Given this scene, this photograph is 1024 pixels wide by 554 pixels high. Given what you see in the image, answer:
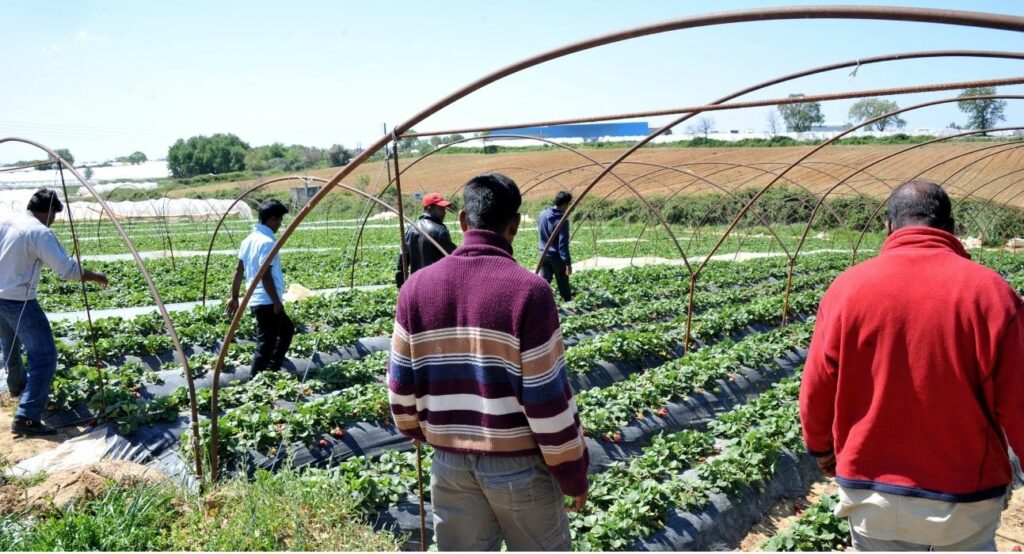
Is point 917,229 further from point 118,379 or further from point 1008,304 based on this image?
point 118,379

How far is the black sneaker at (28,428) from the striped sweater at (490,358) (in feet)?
15.8

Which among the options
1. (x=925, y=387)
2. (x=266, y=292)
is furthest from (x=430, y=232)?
(x=925, y=387)

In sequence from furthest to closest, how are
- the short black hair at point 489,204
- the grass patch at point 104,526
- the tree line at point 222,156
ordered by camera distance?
the tree line at point 222,156 → the grass patch at point 104,526 → the short black hair at point 489,204

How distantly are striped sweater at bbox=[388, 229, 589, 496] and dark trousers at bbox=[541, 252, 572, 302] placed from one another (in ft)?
26.7

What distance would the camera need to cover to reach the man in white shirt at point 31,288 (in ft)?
18.1

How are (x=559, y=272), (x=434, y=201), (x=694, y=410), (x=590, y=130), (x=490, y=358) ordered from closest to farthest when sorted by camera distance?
(x=490, y=358) < (x=694, y=410) < (x=434, y=201) < (x=559, y=272) < (x=590, y=130)

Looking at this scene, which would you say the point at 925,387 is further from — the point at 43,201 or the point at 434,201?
the point at 43,201

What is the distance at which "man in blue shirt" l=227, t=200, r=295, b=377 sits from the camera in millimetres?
6277

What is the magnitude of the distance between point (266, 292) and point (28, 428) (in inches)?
85.7

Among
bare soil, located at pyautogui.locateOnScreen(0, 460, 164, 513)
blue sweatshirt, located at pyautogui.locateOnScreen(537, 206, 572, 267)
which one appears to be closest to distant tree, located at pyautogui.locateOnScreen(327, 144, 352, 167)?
blue sweatshirt, located at pyautogui.locateOnScreen(537, 206, 572, 267)

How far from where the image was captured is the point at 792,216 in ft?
113

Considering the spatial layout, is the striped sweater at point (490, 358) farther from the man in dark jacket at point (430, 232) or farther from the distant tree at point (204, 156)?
the distant tree at point (204, 156)

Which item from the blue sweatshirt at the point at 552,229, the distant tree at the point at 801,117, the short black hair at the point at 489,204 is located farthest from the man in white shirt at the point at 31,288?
the distant tree at the point at 801,117

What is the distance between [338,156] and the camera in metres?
65.1
